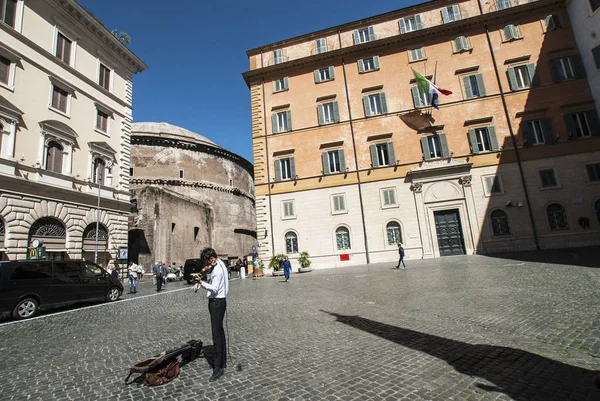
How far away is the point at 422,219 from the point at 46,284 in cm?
2024

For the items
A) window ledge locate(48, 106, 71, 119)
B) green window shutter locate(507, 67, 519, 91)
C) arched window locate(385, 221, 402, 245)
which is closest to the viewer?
window ledge locate(48, 106, 71, 119)

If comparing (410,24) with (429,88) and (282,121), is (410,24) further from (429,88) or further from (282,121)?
(282,121)

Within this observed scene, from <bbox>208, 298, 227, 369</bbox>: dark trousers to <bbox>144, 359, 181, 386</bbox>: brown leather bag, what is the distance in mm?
569

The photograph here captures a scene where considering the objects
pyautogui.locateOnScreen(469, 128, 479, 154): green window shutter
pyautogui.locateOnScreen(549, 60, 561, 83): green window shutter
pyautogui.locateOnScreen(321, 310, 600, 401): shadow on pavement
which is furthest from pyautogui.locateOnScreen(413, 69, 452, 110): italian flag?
pyautogui.locateOnScreen(321, 310, 600, 401): shadow on pavement

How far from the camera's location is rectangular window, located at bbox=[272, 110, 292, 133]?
25.4 metres

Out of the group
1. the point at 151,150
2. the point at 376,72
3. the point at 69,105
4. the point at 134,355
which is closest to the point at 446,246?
the point at 376,72

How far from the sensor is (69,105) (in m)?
18.2

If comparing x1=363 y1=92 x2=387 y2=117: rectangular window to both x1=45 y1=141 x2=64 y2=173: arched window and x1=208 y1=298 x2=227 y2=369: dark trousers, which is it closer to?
x1=45 y1=141 x2=64 y2=173: arched window

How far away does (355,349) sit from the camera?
475 centimetres

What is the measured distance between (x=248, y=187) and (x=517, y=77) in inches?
1488

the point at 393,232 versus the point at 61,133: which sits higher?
the point at 61,133

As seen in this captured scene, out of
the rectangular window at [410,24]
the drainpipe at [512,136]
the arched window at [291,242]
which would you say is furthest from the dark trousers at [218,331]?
the rectangular window at [410,24]

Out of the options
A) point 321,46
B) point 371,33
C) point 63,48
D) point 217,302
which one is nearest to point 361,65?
point 371,33

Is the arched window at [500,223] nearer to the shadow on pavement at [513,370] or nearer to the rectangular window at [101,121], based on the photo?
the shadow on pavement at [513,370]
